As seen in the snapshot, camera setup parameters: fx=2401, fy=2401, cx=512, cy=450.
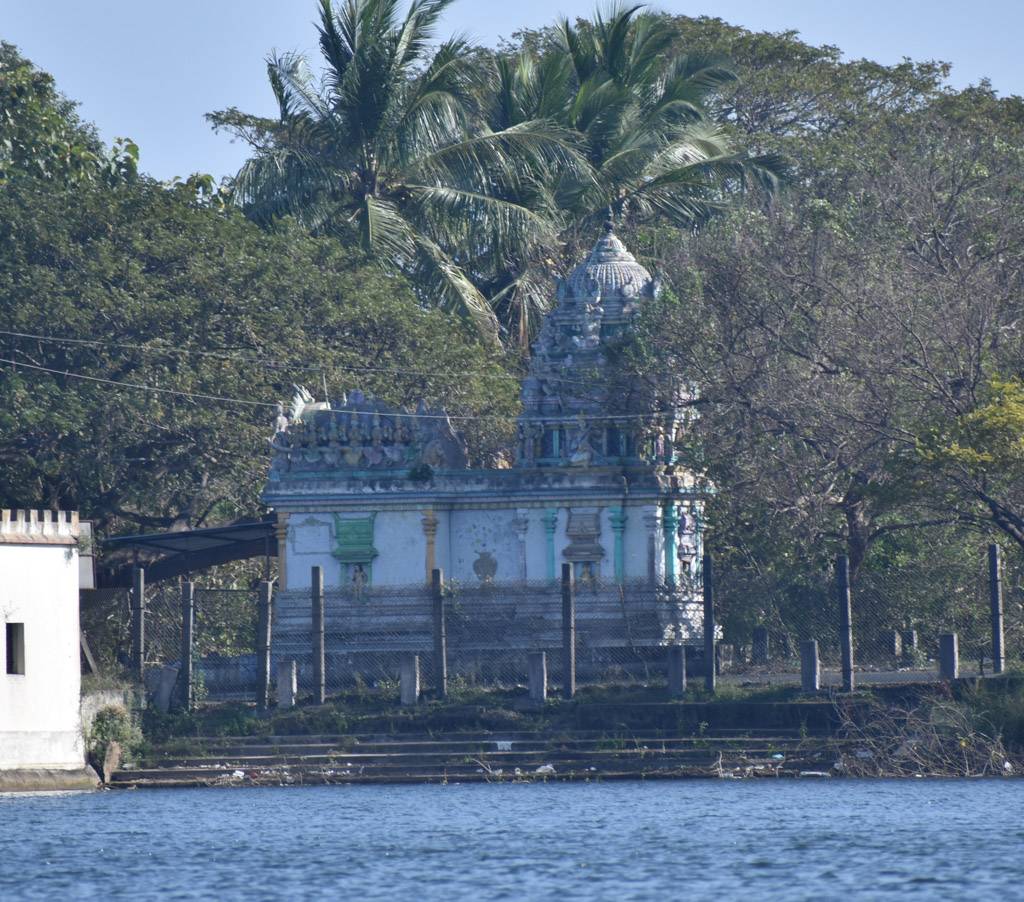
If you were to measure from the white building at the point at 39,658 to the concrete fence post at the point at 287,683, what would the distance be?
3.43 meters

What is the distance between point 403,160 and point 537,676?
22.6 m

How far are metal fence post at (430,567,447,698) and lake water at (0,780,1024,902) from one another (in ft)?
9.49

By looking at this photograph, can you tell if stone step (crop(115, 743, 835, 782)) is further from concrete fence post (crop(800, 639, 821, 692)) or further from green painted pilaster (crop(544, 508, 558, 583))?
green painted pilaster (crop(544, 508, 558, 583))

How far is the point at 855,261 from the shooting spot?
4616cm

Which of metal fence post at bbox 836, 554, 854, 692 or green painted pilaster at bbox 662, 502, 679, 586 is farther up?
green painted pilaster at bbox 662, 502, 679, 586

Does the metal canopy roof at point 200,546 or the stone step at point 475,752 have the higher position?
the metal canopy roof at point 200,546

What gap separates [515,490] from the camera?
47000 millimetres

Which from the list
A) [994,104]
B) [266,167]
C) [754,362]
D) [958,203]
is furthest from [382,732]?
[994,104]

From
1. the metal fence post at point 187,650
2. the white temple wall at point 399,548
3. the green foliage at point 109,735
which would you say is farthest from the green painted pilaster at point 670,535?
the green foliage at point 109,735

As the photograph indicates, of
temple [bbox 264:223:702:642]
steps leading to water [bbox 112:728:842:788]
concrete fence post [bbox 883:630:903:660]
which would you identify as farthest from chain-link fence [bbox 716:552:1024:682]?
steps leading to water [bbox 112:728:842:788]

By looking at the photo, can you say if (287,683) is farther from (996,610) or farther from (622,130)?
(622,130)

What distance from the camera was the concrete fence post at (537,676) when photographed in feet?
131

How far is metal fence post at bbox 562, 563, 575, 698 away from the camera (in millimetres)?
40031

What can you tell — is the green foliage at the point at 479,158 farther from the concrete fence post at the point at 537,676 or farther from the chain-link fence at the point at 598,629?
the concrete fence post at the point at 537,676
